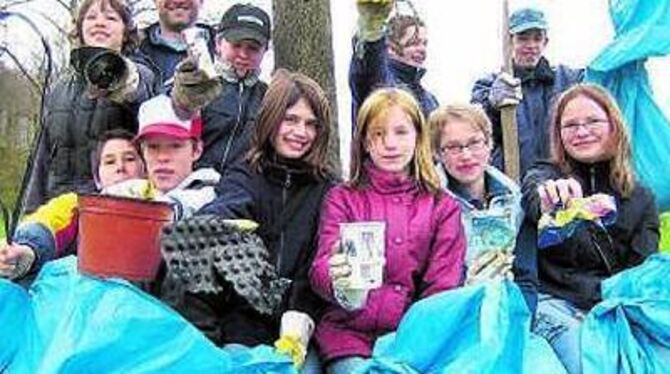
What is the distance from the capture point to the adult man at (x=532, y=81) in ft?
15.5

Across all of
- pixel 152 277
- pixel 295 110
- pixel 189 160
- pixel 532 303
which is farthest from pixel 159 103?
pixel 532 303

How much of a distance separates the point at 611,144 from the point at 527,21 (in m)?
1.28

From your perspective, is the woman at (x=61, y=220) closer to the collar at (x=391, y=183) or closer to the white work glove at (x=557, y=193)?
the collar at (x=391, y=183)

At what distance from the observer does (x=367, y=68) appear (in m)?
3.97

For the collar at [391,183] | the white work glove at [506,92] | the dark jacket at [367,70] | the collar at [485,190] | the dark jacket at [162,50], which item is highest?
the dark jacket at [162,50]

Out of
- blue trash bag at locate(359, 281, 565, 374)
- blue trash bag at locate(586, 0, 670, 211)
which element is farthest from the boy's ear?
blue trash bag at locate(586, 0, 670, 211)

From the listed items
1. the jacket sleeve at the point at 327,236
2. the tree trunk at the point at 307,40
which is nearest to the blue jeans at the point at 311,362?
the jacket sleeve at the point at 327,236

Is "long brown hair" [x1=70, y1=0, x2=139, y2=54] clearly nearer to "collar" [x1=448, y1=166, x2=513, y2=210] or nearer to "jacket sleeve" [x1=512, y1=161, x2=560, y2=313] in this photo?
"collar" [x1=448, y1=166, x2=513, y2=210]

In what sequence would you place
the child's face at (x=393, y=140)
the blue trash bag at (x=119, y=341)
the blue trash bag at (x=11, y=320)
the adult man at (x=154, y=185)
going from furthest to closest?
the child's face at (x=393, y=140)
the adult man at (x=154, y=185)
the blue trash bag at (x=11, y=320)
the blue trash bag at (x=119, y=341)

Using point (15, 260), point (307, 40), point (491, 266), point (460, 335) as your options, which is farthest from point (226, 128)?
point (460, 335)

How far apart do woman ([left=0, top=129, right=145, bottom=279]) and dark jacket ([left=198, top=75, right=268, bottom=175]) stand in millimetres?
315

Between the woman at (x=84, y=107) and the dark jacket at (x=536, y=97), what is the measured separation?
60.2 inches

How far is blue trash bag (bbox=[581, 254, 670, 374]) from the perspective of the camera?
3131 millimetres

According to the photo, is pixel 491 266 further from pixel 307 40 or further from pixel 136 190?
pixel 307 40
